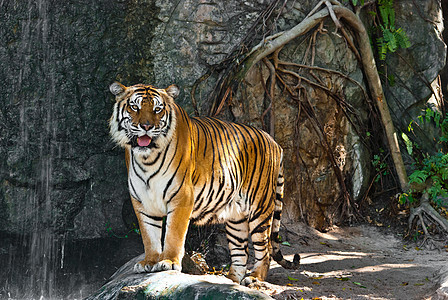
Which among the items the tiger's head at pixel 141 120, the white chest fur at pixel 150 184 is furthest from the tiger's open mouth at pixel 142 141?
the white chest fur at pixel 150 184

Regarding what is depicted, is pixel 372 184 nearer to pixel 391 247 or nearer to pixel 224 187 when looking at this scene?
pixel 391 247

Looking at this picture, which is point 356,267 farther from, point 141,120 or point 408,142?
point 141,120

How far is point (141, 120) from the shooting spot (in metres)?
3.84

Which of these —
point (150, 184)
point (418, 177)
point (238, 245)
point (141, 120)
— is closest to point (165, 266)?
point (150, 184)

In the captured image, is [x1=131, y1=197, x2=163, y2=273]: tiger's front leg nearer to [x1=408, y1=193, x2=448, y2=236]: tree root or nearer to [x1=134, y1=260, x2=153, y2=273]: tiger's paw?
[x1=134, y1=260, x2=153, y2=273]: tiger's paw

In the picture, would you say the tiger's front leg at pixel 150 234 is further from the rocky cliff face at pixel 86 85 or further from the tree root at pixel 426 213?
the tree root at pixel 426 213

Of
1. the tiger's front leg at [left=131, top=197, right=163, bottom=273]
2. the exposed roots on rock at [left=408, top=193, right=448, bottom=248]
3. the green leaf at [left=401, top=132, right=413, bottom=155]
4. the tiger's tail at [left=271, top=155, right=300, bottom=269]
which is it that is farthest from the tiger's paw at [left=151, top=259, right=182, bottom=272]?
the green leaf at [left=401, top=132, right=413, bottom=155]

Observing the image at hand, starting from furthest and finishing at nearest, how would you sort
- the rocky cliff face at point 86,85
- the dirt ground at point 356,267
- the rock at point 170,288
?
the rocky cliff face at point 86,85, the dirt ground at point 356,267, the rock at point 170,288

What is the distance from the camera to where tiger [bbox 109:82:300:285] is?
3.90 meters

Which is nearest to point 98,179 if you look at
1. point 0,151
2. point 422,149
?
point 0,151

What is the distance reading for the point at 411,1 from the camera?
8.29 metres

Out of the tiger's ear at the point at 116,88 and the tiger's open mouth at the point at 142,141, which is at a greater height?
the tiger's ear at the point at 116,88

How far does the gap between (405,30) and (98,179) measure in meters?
5.07

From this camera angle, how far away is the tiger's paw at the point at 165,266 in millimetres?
3756
